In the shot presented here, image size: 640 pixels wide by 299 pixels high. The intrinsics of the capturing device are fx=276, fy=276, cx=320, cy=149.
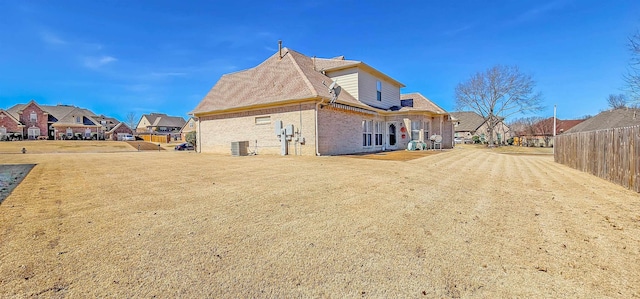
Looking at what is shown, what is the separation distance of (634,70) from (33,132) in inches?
2961

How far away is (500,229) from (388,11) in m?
15.8

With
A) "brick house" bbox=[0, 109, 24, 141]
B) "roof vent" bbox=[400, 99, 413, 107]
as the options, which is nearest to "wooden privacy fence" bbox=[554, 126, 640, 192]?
"roof vent" bbox=[400, 99, 413, 107]

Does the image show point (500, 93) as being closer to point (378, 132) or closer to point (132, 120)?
point (378, 132)

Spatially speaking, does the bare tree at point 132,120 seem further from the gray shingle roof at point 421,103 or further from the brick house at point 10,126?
the gray shingle roof at point 421,103

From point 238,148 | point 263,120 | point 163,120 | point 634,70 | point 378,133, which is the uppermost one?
point 163,120

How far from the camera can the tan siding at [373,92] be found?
18478mm

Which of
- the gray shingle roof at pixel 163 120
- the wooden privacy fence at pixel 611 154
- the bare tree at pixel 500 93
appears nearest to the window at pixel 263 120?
the wooden privacy fence at pixel 611 154

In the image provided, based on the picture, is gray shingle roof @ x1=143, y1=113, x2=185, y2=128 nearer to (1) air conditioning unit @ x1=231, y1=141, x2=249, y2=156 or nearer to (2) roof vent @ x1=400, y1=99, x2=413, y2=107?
(1) air conditioning unit @ x1=231, y1=141, x2=249, y2=156

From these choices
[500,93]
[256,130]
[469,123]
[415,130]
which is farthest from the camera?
[469,123]

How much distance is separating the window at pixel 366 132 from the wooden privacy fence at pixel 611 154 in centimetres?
1012

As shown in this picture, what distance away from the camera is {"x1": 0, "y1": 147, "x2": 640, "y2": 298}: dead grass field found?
7.39ft

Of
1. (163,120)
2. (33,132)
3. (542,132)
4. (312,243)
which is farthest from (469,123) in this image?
(33,132)

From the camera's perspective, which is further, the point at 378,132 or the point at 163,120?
the point at 163,120

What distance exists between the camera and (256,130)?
16.3 meters
